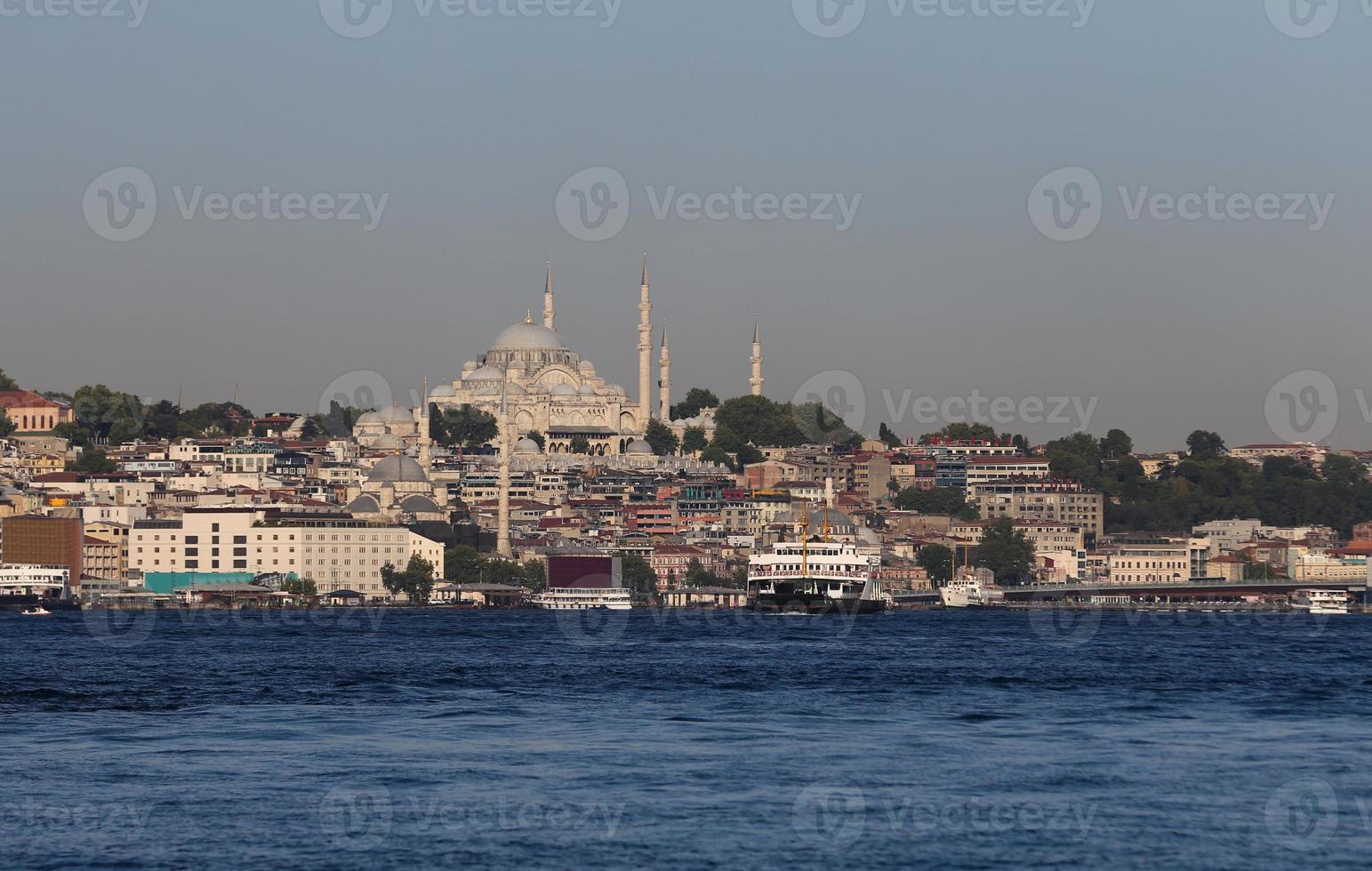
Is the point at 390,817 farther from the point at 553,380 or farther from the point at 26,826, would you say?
the point at 553,380

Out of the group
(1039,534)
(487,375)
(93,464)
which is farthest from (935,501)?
(93,464)

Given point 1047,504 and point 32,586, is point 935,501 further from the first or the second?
point 32,586

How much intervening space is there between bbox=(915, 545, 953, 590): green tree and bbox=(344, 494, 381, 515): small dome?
66.3 feet

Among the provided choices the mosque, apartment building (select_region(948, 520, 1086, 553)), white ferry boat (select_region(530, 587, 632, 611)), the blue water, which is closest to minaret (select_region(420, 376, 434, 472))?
the mosque

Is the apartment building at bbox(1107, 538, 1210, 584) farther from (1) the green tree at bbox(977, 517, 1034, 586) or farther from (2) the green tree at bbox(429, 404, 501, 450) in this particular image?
(2) the green tree at bbox(429, 404, 501, 450)

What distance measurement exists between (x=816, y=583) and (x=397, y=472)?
147 feet

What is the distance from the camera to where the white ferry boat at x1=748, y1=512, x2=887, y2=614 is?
64250 mm

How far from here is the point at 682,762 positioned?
2255 centimetres

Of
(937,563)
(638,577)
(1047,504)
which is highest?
(1047,504)

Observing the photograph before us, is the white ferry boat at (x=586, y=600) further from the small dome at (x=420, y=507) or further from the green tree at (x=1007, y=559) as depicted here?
the green tree at (x=1007, y=559)

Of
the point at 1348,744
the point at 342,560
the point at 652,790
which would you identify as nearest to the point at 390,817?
the point at 652,790

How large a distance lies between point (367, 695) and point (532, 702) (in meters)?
2.31

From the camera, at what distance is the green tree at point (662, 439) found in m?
127

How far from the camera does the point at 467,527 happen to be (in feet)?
309
